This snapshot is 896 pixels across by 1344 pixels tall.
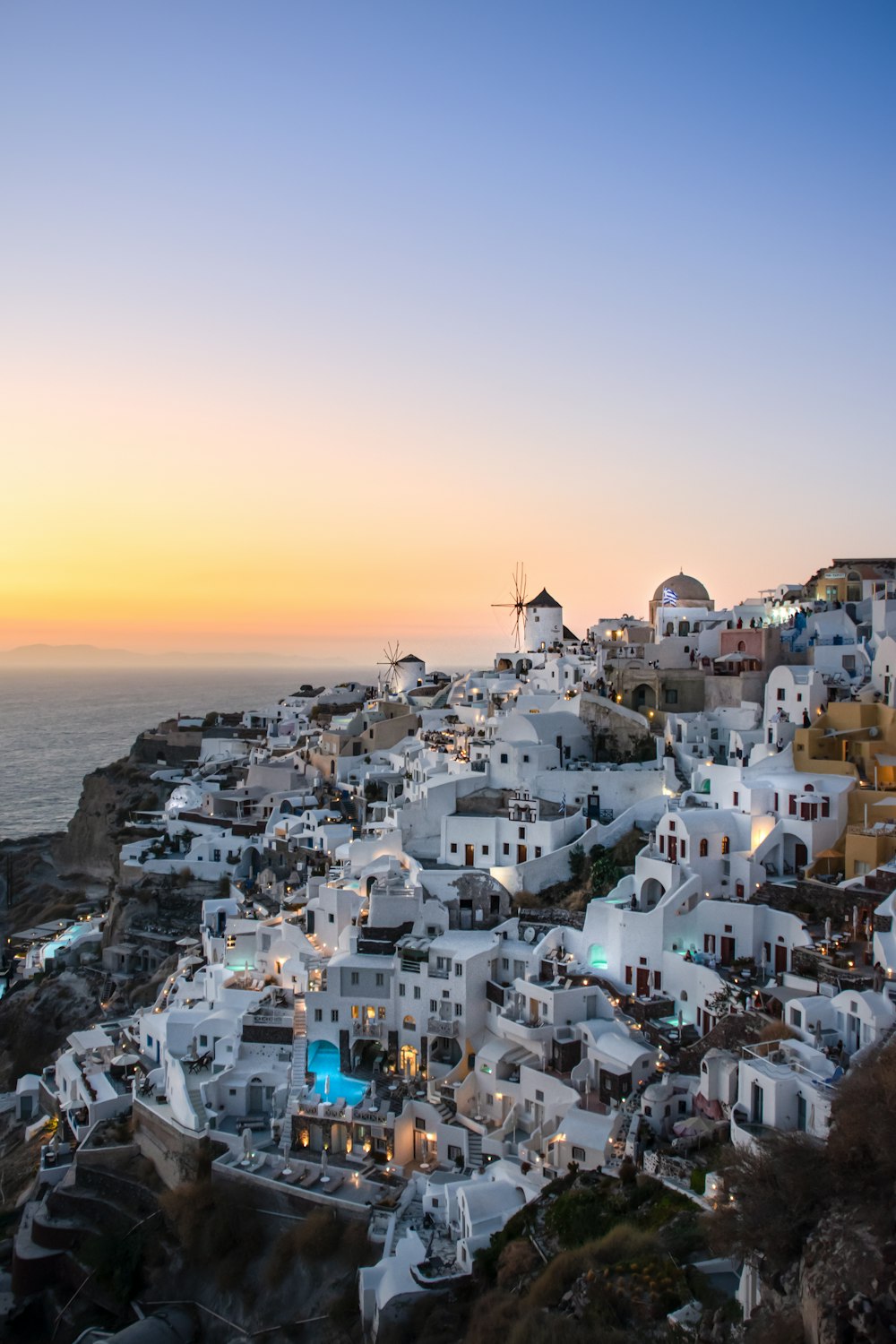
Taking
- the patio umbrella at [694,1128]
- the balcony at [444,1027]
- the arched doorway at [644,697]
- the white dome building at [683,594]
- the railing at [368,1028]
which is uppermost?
the white dome building at [683,594]

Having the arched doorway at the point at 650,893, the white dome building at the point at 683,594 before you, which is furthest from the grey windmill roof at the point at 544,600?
the arched doorway at the point at 650,893

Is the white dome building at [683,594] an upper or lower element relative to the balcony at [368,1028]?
upper

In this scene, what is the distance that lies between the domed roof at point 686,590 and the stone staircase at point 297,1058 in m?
21.5

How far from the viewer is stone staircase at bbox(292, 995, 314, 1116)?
19656mm

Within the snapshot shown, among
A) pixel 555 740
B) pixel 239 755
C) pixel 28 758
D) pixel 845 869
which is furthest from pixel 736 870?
pixel 28 758

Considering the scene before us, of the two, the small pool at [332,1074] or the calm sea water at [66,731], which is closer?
the small pool at [332,1074]

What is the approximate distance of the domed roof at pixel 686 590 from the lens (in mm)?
37531

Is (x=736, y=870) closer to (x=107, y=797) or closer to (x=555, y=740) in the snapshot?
(x=555, y=740)

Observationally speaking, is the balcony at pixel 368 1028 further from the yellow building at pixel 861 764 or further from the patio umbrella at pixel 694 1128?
the yellow building at pixel 861 764

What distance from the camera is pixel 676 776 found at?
2631 cm

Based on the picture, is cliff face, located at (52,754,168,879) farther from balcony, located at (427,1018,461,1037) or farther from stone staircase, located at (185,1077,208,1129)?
balcony, located at (427,1018,461,1037)

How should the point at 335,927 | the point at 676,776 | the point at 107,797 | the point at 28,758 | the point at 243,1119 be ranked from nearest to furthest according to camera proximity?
the point at 243,1119
the point at 335,927
the point at 676,776
the point at 107,797
the point at 28,758

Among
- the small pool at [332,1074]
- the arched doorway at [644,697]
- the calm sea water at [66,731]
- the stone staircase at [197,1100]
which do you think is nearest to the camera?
the stone staircase at [197,1100]

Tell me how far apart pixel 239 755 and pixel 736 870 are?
2900cm
